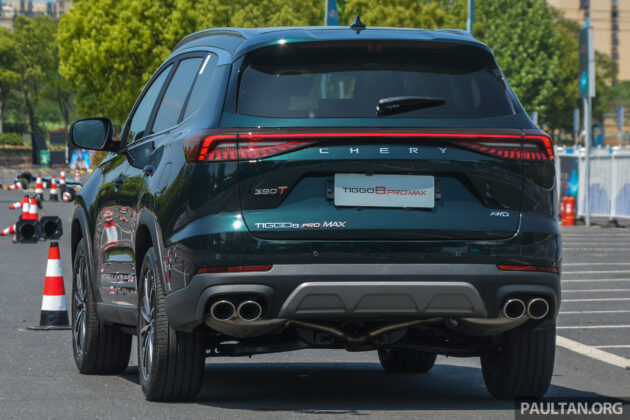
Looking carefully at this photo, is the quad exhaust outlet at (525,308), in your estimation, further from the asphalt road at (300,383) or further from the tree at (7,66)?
the tree at (7,66)

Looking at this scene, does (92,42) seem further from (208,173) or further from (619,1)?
(619,1)

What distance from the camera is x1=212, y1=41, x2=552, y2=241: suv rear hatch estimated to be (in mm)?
6230

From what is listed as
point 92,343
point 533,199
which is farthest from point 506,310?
point 92,343

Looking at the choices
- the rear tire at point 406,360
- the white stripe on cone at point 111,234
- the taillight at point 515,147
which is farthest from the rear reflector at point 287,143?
the rear tire at point 406,360

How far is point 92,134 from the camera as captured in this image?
8.20 m

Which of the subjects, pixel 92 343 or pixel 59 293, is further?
pixel 59 293

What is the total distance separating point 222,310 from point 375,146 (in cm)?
101

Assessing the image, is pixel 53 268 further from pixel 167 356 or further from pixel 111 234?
pixel 167 356

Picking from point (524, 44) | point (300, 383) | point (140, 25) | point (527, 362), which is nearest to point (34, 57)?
point (524, 44)

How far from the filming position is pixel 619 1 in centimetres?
18162

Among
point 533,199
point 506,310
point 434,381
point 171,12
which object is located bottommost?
point 434,381

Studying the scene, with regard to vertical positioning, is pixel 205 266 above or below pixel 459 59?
below

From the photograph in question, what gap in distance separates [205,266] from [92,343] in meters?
2.28

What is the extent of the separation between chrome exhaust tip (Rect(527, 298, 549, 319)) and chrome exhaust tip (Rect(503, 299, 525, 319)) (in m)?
0.04
